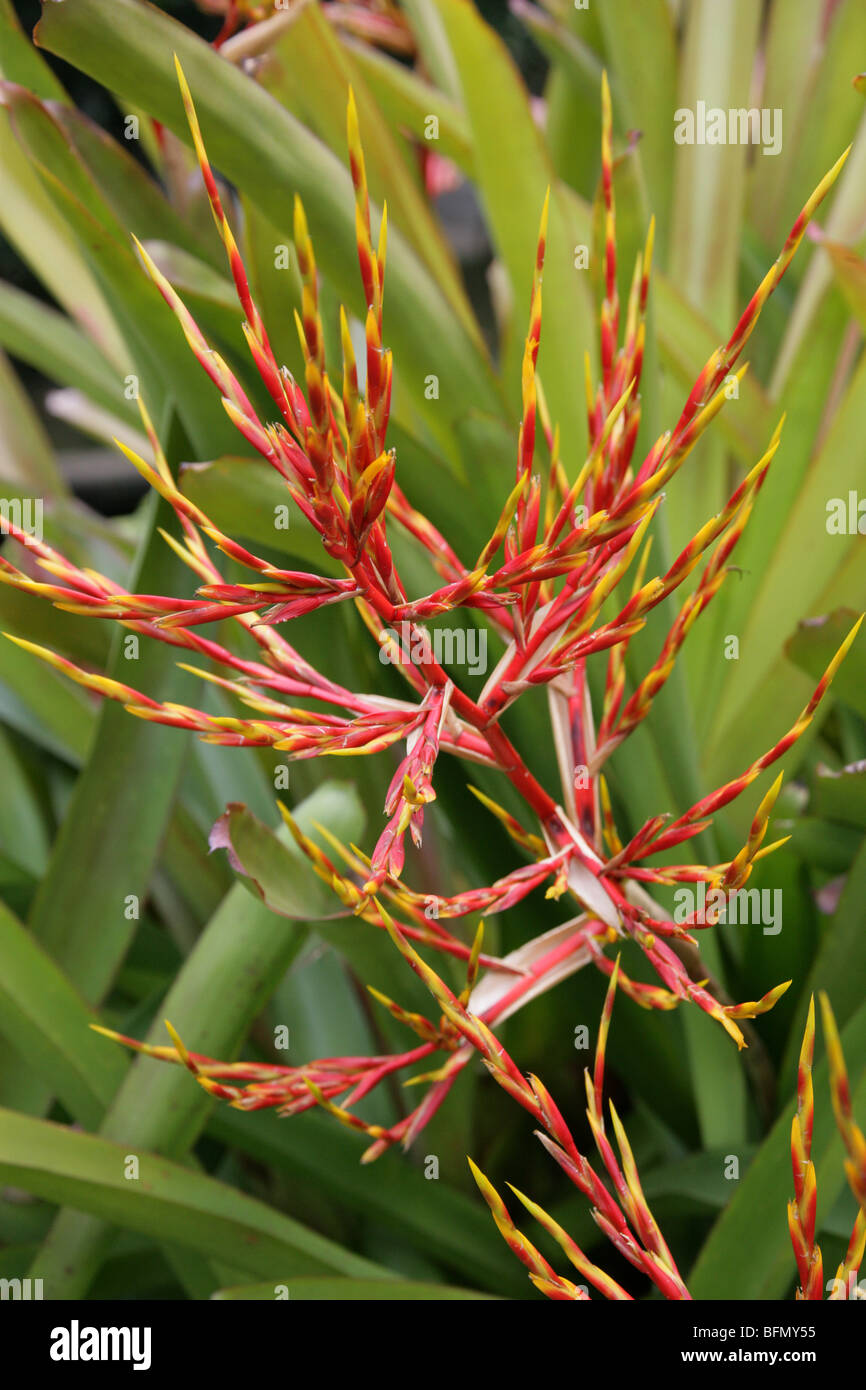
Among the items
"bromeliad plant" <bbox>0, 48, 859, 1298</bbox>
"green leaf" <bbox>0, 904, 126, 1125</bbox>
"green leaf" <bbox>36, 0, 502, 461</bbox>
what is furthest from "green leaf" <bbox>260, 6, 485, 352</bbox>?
"green leaf" <bbox>0, 904, 126, 1125</bbox>

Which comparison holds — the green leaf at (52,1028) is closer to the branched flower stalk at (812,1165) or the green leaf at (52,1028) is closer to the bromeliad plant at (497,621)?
the bromeliad plant at (497,621)

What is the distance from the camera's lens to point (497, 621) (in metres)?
0.29

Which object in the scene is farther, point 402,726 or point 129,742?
point 129,742

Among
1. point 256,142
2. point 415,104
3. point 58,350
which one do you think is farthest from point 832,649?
point 58,350

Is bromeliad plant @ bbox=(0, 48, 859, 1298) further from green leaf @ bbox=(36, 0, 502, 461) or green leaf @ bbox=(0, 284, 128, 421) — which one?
green leaf @ bbox=(0, 284, 128, 421)

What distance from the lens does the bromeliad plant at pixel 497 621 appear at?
0.21 metres

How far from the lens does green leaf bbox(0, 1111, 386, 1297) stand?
0.35 m

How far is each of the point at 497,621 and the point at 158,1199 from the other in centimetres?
25

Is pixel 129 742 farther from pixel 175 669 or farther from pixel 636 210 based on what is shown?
pixel 636 210

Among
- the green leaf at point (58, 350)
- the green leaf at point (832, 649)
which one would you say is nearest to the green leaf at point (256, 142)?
the green leaf at point (832, 649)

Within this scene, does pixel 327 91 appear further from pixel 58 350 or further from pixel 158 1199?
pixel 158 1199
